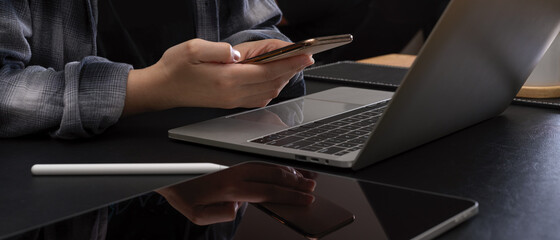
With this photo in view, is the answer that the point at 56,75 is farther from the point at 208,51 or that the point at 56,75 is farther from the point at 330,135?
the point at 330,135

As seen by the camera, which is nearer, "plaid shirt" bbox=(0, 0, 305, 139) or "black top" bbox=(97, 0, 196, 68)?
"plaid shirt" bbox=(0, 0, 305, 139)

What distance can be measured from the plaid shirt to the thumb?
0.36 feet

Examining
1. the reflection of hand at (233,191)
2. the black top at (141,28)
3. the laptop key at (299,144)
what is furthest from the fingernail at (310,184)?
the black top at (141,28)

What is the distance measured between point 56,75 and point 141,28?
38 cm

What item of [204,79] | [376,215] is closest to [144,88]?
[204,79]

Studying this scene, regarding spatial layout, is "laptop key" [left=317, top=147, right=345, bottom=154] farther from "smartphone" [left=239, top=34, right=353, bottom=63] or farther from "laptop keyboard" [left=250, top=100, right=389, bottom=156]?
"smartphone" [left=239, top=34, right=353, bottom=63]

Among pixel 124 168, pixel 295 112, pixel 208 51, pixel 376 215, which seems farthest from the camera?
pixel 295 112

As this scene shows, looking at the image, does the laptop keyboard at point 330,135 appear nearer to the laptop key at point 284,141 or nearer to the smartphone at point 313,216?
the laptop key at point 284,141

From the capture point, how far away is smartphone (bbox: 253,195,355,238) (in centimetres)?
51

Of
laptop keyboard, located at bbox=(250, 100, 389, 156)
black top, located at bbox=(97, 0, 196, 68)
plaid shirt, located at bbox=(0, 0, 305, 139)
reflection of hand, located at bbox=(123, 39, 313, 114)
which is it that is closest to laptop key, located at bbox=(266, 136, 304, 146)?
laptop keyboard, located at bbox=(250, 100, 389, 156)

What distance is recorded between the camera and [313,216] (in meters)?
0.54

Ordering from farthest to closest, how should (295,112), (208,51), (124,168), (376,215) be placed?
1. (295,112)
2. (208,51)
3. (124,168)
4. (376,215)

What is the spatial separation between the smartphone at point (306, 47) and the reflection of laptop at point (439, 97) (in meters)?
0.08

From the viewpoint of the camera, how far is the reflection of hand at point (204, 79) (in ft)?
Answer: 2.67
